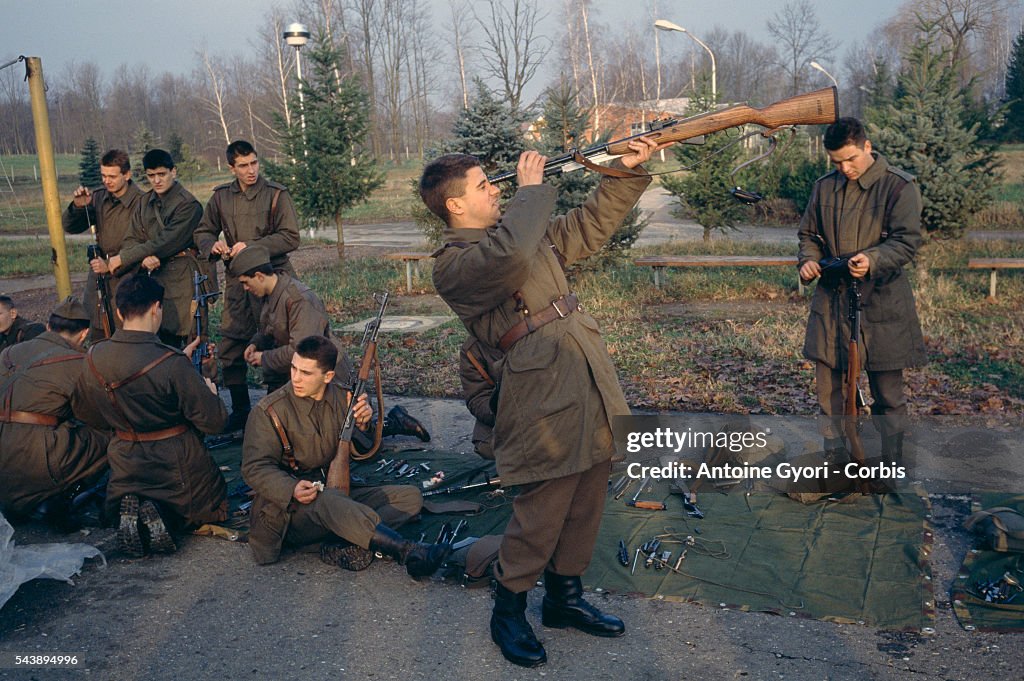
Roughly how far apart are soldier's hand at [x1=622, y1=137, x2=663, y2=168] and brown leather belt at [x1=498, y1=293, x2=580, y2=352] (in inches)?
26.9

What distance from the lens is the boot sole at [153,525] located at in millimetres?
5062

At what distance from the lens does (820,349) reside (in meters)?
5.50

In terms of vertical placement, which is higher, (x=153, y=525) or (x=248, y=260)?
(x=248, y=260)

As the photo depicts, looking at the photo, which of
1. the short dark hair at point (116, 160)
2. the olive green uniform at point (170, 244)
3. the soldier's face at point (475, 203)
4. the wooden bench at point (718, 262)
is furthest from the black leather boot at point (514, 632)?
the wooden bench at point (718, 262)

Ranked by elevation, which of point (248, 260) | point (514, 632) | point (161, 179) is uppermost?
point (161, 179)

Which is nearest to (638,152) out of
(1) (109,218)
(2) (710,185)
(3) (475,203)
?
(3) (475,203)

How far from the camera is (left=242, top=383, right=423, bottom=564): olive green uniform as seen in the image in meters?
4.86

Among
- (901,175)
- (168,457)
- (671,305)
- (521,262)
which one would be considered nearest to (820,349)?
(901,175)

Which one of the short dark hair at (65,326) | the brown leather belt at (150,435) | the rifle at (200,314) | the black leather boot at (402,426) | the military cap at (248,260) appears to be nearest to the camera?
the brown leather belt at (150,435)

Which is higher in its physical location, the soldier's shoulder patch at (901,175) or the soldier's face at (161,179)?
the soldier's face at (161,179)

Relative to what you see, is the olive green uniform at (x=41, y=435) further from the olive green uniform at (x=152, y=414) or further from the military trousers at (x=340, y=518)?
the military trousers at (x=340, y=518)

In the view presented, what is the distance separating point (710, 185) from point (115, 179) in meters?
12.2

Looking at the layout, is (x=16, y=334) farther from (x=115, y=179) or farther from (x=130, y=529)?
(x=130, y=529)

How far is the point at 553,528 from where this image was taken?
3.77 m
